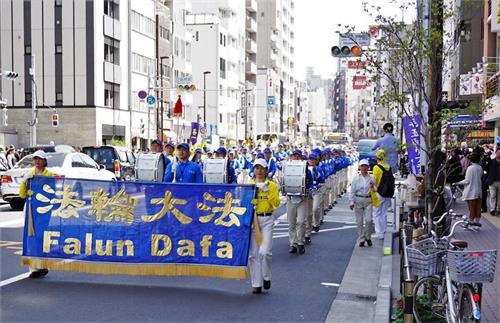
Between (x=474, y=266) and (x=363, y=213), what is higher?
(x=474, y=266)

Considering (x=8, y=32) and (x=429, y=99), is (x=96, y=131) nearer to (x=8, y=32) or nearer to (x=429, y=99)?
(x=8, y=32)

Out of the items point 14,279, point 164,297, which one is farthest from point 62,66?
point 164,297

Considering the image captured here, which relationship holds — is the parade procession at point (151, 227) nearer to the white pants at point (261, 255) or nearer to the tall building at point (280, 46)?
the white pants at point (261, 255)

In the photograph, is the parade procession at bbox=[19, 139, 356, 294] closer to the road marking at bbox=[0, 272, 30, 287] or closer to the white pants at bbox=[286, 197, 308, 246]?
the road marking at bbox=[0, 272, 30, 287]

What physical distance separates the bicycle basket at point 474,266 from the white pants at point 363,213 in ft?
22.4

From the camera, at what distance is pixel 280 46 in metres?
115

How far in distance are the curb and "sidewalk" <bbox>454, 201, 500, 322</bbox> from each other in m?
1.13

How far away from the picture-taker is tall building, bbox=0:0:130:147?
46.2 metres

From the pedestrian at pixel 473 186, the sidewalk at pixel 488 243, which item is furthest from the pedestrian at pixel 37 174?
the pedestrian at pixel 473 186

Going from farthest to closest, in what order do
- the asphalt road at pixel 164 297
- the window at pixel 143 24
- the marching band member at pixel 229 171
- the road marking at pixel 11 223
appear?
the window at pixel 143 24 < the marching band member at pixel 229 171 < the road marking at pixel 11 223 < the asphalt road at pixel 164 297

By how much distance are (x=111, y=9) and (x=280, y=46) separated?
6911cm

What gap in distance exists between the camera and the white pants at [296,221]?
11945mm

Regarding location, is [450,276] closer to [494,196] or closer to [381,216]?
[381,216]

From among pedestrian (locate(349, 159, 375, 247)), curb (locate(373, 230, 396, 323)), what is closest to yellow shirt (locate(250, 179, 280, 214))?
curb (locate(373, 230, 396, 323))
